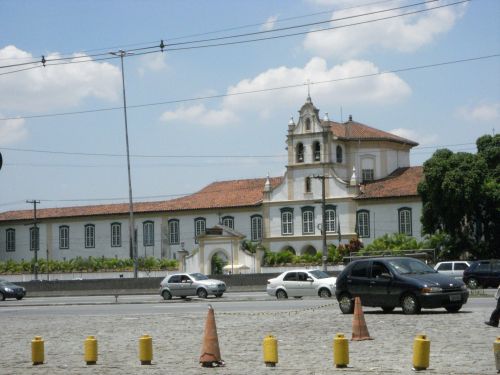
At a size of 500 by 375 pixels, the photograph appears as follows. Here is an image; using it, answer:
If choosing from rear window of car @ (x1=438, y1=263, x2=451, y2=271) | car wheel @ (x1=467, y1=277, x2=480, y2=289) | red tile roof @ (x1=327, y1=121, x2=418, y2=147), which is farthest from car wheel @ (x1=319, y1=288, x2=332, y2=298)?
red tile roof @ (x1=327, y1=121, x2=418, y2=147)

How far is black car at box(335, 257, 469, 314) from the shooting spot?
23.4m

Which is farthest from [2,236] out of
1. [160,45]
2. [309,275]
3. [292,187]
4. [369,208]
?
[160,45]

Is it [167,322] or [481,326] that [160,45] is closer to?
[167,322]

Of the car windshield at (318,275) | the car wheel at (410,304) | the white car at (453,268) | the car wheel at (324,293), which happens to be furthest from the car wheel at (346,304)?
the white car at (453,268)

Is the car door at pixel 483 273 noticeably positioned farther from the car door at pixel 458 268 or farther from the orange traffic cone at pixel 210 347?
the orange traffic cone at pixel 210 347

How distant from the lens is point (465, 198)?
62.7m

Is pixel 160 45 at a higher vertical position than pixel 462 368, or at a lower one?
higher

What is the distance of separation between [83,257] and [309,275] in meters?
52.7

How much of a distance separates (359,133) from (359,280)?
57.3m

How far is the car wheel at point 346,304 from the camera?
83.0 feet

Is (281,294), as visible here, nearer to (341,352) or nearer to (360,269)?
(360,269)

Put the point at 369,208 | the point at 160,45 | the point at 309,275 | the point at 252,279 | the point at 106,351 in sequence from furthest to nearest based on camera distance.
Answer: the point at 369,208 < the point at 252,279 < the point at 309,275 < the point at 160,45 < the point at 106,351

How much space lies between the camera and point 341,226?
254 feet

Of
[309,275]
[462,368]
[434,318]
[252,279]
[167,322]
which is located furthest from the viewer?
[252,279]
